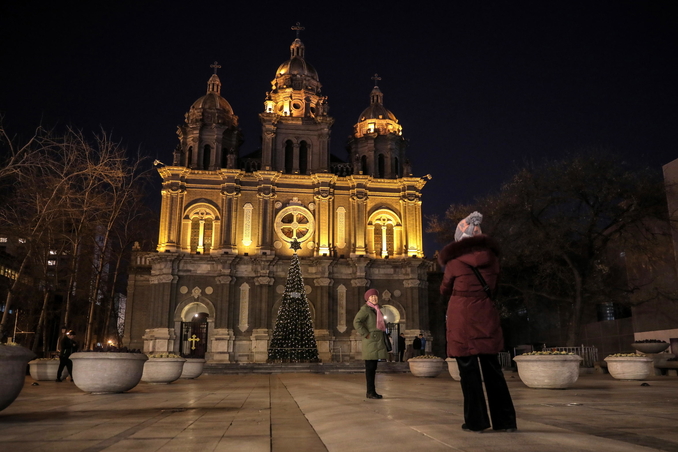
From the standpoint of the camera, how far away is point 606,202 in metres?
27.8

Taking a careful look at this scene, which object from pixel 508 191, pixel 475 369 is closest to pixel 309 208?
pixel 508 191

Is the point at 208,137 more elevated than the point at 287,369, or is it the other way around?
the point at 208,137

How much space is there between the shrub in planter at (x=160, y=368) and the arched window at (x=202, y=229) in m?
23.5

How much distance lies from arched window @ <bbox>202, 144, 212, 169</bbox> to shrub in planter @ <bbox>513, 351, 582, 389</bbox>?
32.8 metres

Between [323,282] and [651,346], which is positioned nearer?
[651,346]

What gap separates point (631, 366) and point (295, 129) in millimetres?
30481

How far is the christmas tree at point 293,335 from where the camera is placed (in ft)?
104

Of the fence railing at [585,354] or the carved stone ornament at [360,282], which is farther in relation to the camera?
the carved stone ornament at [360,282]

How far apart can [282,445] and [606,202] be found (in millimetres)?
26129

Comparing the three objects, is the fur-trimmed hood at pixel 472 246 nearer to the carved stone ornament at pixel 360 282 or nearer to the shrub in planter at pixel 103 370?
the shrub in planter at pixel 103 370

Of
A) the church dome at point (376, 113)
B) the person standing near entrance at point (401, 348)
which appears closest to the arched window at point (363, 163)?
the church dome at point (376, 113)

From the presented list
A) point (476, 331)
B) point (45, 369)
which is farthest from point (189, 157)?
point (476, 331)

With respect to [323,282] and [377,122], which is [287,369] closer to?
[323,282]

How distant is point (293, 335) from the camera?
32.0 meters
